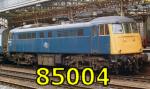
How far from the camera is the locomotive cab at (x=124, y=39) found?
65.1 ft

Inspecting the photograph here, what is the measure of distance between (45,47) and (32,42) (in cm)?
194

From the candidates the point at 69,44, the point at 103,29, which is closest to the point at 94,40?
the point at 103,29

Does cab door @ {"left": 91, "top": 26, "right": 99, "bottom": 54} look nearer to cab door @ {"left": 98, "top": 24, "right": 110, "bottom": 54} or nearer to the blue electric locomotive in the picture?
the blue electric locomotive

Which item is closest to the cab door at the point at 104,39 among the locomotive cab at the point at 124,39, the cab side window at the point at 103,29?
the cab side window at the point at 103,29

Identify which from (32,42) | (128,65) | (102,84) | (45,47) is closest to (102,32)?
(128,65)

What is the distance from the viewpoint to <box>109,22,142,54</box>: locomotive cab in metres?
19.8

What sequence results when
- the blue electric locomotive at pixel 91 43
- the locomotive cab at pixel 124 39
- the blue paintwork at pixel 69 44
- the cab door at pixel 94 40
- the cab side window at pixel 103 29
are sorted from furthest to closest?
the cab door at pixel 94 40
the blue paintwork at pixel 69 44
the cab side window at pixel 103 29
the blue electric locomotive at pixel 91 43
the locomotive cab at pixel 124 39

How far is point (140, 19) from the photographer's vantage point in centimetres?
2873

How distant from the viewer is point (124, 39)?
66.2ft

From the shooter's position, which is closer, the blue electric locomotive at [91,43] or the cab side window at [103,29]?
the blue electric locomotive at [91,43]

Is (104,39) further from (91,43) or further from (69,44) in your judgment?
(69,44)

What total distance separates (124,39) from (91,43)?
6.08 ft

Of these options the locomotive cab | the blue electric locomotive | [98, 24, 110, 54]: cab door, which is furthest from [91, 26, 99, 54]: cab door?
the locomotive cab

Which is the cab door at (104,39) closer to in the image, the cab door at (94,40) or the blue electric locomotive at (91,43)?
the blue electric locomotive at (91,43)
